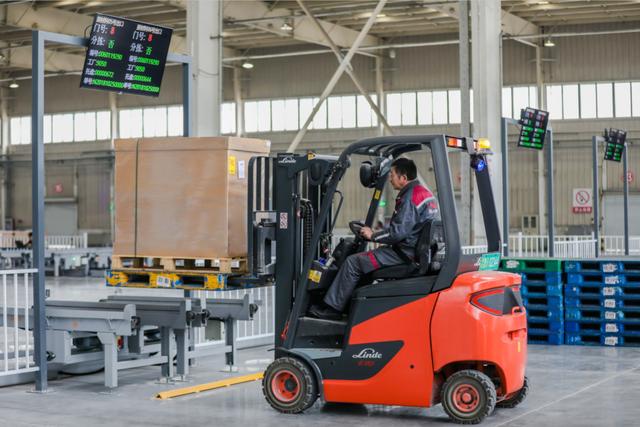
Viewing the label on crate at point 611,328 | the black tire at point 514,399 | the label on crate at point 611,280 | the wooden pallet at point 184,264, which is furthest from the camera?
the label on crate at point 611,280

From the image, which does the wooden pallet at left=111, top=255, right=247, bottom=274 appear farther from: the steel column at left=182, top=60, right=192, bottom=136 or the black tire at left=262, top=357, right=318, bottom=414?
the steel column at left=182, top=60, right=192, bottom=136

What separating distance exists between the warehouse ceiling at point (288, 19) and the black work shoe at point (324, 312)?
19273 millimetres

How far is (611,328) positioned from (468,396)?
590 cm

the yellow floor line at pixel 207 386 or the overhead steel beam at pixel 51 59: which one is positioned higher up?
the overhead steel beam at pixel 51 59

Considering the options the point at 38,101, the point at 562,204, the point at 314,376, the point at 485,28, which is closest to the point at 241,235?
the point at 314,376

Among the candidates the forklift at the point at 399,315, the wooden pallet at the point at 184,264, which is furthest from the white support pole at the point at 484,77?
the forklift at the point at 399,315

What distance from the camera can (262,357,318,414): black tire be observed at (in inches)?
300

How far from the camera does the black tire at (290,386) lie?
7.62 metres

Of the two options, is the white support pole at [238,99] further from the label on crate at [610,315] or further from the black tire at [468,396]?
the black tire at [468,396]

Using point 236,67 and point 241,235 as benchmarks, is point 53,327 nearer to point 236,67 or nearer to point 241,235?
point 241,235

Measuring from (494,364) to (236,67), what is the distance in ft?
112

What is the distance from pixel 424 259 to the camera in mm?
7324

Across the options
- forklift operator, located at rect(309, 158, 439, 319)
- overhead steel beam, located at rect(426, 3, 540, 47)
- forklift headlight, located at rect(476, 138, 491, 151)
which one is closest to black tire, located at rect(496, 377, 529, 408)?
forklift operator, located at rect(309, 158, 439, 319)

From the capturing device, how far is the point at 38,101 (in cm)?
898
